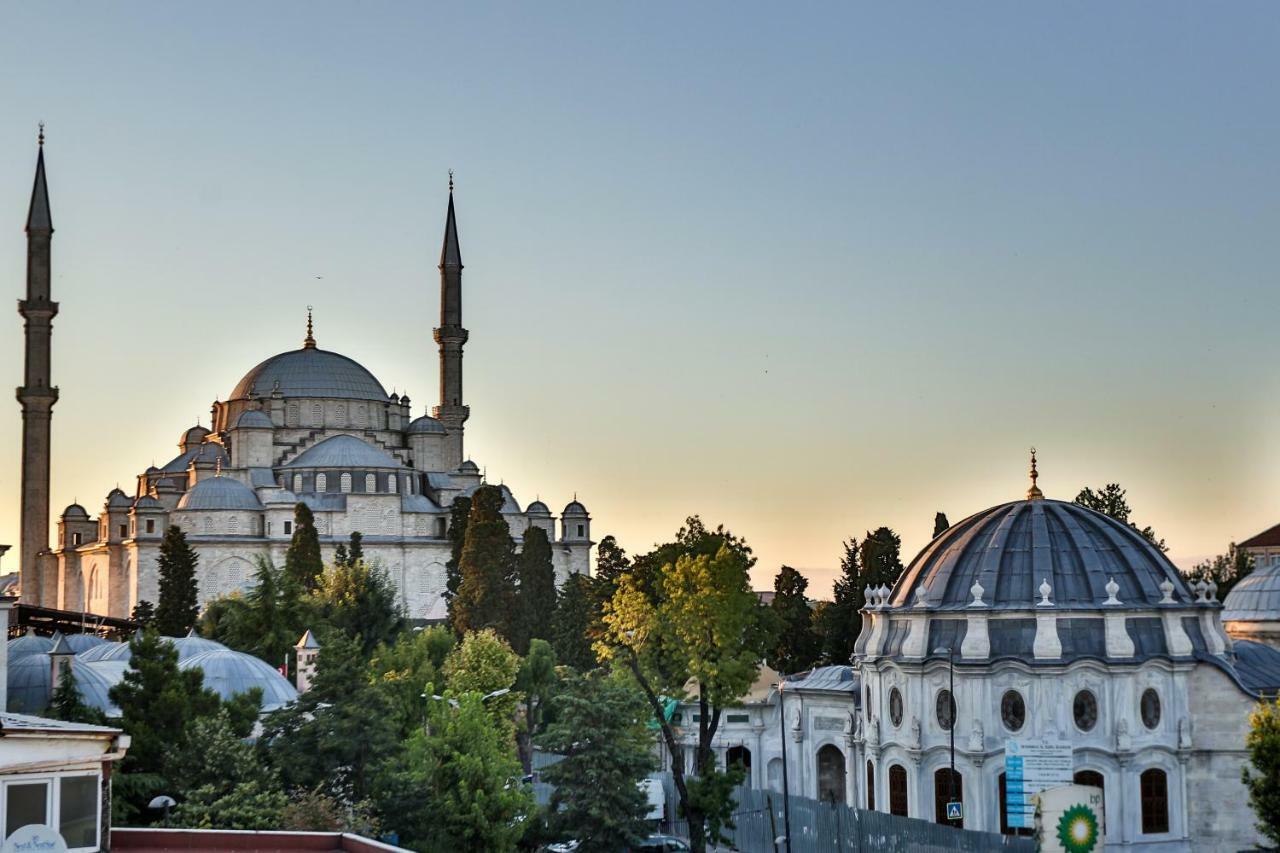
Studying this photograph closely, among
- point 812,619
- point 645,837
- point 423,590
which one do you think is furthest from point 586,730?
point 423,590

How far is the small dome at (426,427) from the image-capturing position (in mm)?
93875

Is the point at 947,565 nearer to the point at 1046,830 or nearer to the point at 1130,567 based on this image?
the point at 1130,567

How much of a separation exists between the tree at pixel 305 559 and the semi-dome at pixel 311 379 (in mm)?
17168

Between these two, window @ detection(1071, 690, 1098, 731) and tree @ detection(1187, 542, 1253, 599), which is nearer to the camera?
window @ detection(1071, 690, 1098, 731)

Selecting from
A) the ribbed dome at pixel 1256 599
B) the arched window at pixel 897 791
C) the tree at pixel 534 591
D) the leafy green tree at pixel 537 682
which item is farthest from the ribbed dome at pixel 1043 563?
the tree at pixel 534 591

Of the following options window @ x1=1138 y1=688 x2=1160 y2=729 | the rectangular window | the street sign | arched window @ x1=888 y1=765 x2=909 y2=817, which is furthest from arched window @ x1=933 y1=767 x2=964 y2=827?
the rectangular window

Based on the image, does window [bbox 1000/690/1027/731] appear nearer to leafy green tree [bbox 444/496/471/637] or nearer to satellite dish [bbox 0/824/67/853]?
satellite dish [bbox 0/824/67/853]

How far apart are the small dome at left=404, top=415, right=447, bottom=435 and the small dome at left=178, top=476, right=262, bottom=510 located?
37.5ft

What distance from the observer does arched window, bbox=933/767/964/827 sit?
39719 mm

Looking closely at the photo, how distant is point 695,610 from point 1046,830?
12.4m

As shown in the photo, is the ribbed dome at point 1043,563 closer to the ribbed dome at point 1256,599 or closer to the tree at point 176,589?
the ribbed dome at point 1256,599

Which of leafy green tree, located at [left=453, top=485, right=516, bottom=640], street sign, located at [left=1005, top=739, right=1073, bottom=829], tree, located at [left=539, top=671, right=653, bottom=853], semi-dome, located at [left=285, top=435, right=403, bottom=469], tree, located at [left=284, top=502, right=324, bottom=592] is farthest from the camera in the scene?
semi-dome, located at [left=285, top=435, right=403, bottom=469]

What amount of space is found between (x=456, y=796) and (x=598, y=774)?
334 cm

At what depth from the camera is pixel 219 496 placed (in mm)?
83625
